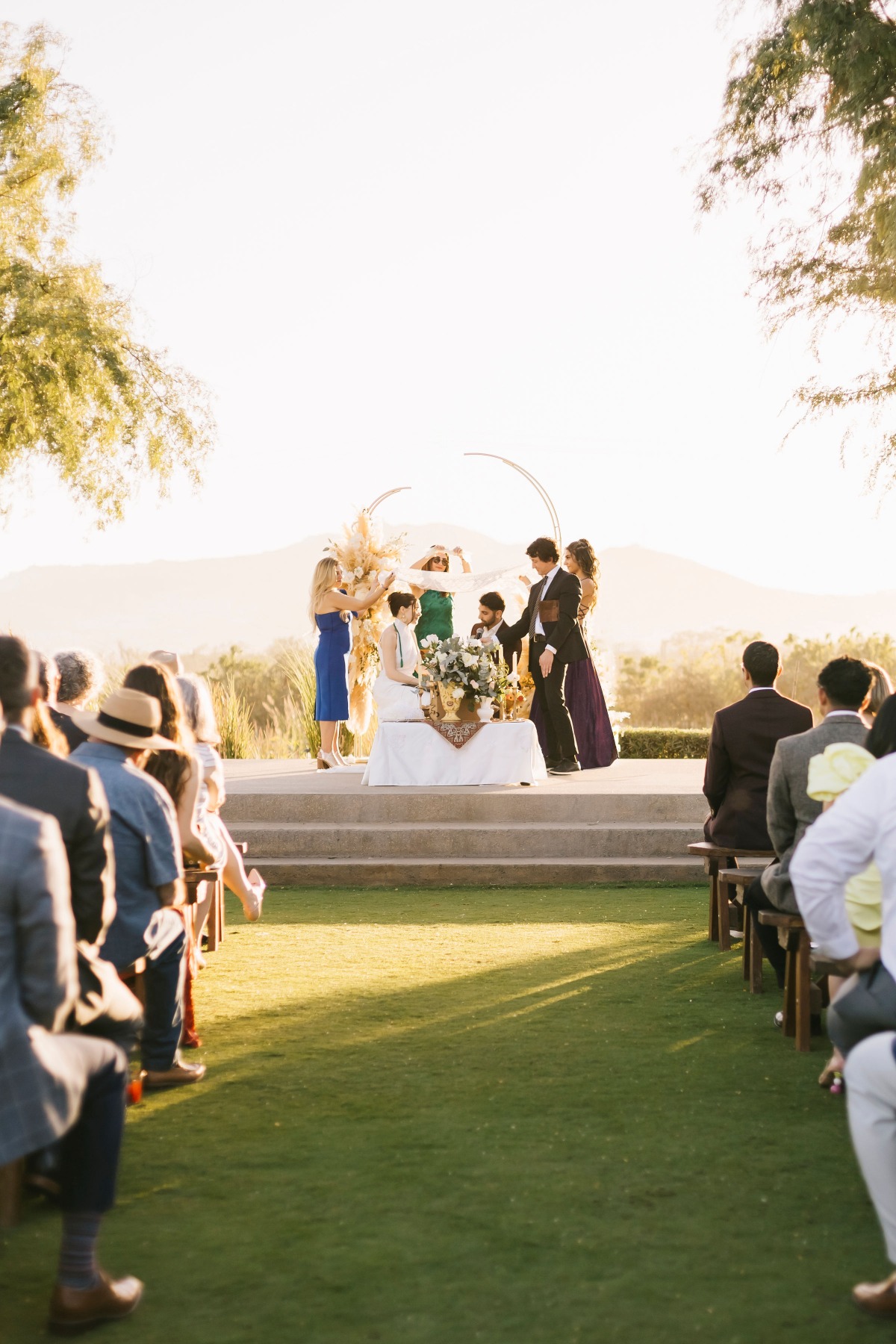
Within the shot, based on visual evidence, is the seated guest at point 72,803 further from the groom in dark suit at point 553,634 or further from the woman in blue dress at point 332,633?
the woman in blue dress at point 332,633

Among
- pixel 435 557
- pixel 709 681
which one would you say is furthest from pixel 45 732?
pixel 709 681

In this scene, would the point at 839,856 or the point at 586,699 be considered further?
the point at 586,699

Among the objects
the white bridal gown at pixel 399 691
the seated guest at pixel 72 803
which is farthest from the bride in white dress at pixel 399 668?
the seated guest at pixel 72 803

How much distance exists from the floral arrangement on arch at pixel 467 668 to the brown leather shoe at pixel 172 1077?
6.43 metres

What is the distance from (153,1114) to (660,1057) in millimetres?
1929

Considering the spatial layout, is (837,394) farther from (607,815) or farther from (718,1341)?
(718,1341)

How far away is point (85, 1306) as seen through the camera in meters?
3.03

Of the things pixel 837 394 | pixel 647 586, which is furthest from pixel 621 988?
pixel 647 586

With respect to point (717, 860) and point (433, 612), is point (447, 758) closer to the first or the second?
point (433, 612)

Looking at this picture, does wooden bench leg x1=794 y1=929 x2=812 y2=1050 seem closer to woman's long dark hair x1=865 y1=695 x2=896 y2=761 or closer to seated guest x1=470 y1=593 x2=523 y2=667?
woman's long dark hair x1=865 y1=695 x2=896 y2=761

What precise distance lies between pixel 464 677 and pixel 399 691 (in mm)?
1136

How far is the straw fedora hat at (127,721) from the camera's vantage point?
4.37 m

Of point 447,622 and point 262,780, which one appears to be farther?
point 447,622

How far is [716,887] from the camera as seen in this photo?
24.4 ft
